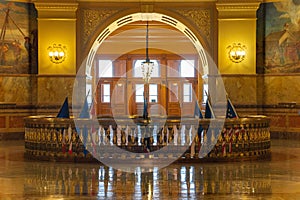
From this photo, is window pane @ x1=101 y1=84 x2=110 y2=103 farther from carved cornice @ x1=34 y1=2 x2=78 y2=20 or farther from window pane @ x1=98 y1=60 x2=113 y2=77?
carved cornice @ x1=34 y1=2 x2=78 y2=20

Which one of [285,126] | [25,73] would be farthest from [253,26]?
[25,73]

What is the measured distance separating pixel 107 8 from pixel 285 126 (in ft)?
23.0

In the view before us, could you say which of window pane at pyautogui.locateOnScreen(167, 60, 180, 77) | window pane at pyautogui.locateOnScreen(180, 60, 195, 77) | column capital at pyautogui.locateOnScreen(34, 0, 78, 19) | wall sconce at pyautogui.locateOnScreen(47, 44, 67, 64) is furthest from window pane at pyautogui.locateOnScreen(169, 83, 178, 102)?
column capital at pyautogui.locateOnScreen(34, 0, 78, 19)

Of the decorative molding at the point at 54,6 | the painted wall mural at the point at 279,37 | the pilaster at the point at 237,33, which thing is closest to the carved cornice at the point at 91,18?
the decorative molding at the point at 54,6

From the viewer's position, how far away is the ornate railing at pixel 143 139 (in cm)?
1366

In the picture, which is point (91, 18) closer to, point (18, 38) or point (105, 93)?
point (18, 38)

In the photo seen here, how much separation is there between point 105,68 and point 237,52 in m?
12.0

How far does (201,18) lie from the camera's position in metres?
20.7

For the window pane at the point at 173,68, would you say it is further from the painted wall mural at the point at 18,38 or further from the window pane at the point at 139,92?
the painted wall mural at the point at 18,38

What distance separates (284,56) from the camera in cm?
2064

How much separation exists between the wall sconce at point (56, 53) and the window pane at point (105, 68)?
10760mm

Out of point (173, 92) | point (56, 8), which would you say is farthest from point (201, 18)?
point (173, 92)

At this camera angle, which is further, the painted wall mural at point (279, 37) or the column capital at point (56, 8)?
the painted wall mural at point (279, 37)

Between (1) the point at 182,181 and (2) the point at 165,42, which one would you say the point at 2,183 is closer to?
(1) the point at 182,181
